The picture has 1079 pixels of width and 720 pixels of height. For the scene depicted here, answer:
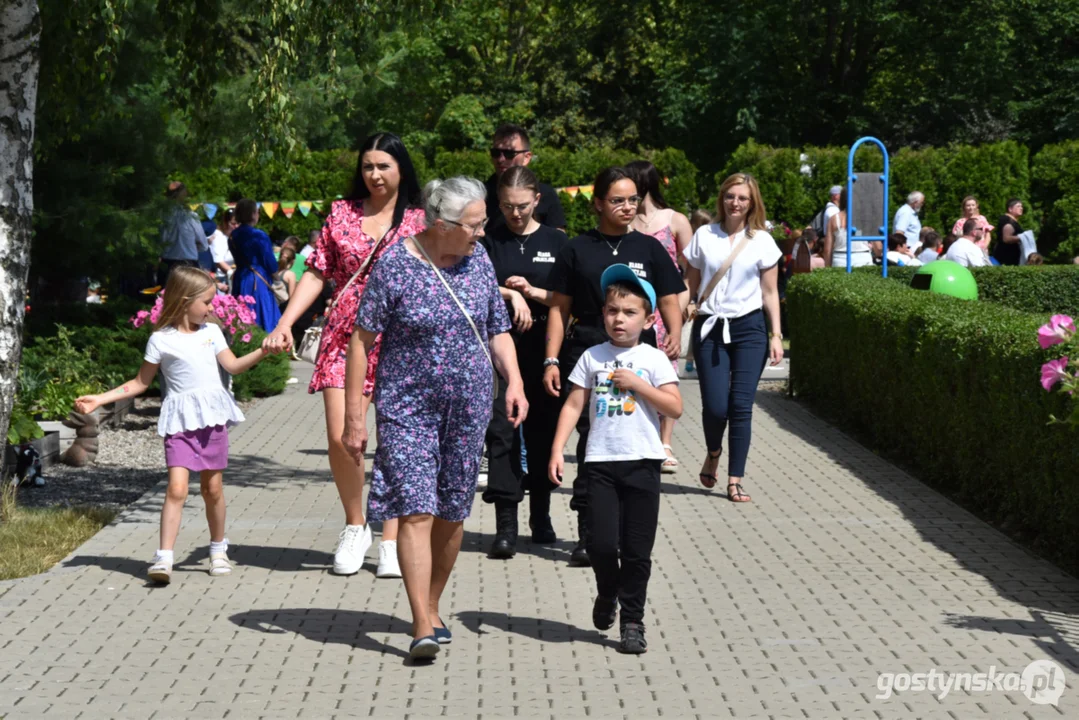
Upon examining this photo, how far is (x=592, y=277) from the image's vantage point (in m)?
6.81

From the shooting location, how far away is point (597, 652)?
17.8 ft

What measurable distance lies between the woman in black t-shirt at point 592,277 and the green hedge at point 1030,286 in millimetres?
12452

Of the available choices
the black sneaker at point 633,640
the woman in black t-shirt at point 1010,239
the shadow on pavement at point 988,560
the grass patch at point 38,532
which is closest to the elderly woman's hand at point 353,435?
the black sneaker at point 633,640

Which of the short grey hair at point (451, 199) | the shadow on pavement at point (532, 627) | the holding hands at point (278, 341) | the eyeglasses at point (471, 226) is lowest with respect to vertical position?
the shadow on pavement at point (532, 627)

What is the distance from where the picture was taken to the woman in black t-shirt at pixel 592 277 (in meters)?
6.83

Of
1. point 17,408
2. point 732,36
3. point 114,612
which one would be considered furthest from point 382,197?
point 732,36

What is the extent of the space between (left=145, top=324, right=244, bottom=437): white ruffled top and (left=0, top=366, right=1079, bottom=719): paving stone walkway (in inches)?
27.9

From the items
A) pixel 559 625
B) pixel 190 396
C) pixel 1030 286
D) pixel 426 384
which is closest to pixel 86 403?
pixel 190 396

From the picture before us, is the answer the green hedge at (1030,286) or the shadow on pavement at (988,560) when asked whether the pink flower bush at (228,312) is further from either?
the green hedge at (1030,286)

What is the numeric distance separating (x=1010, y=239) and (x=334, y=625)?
18.7m

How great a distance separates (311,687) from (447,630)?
67 cm

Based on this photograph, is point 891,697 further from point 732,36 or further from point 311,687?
point 732,36

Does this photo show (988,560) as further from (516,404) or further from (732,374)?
(516,404)

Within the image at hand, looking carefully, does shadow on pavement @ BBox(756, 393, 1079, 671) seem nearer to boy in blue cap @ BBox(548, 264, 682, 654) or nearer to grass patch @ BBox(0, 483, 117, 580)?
boy in blue cap @ BBox(548, 264, 682, 654)
